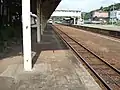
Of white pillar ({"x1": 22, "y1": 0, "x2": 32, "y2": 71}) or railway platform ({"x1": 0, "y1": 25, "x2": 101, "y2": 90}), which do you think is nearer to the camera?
railway platform ({"x1": 0, "y1": 25, "x2": 101, "y2": 90})

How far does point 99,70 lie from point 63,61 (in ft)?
7.11

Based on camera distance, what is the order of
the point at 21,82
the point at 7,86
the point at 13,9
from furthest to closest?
the point at 13,9, the point at 21,82, the point at 7,86

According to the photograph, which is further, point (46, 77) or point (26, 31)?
point (26, 31)

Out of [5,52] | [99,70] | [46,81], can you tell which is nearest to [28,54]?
[46,81]

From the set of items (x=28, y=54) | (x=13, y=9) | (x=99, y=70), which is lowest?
(x=99, y=70)

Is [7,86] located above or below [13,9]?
below

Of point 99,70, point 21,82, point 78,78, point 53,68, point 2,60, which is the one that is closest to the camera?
point 21,82

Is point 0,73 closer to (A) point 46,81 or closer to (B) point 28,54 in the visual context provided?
(B) point 28,54

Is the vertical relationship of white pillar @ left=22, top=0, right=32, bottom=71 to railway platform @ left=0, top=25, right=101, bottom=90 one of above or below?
above

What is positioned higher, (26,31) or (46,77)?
(26,31)

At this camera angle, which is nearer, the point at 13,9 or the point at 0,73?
the point at 0,73

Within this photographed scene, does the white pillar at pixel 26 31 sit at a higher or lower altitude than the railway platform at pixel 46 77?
higher

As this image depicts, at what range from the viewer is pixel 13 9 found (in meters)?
33.2

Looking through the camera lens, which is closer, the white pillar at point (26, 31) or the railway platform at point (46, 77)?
the railway platform at point (46, 77)
